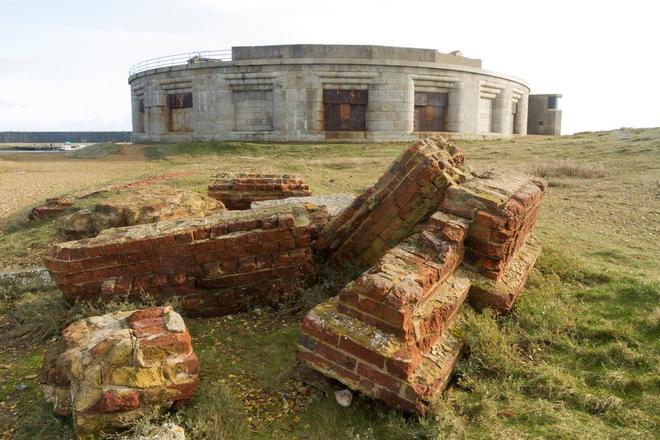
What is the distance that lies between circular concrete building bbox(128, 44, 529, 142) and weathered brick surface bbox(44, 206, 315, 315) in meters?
16.3

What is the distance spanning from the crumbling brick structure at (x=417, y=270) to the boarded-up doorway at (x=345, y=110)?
1593 centimetres

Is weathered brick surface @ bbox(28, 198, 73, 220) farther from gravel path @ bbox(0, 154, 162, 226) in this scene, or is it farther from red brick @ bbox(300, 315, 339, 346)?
red brick @ bbox(300, 315, 339, 346)

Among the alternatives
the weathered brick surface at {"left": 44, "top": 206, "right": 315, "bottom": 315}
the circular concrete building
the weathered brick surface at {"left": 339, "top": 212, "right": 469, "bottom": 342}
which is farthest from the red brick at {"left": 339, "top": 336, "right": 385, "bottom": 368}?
the circular concrete building

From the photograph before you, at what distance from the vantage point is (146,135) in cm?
2303

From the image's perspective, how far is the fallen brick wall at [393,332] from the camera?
2.46m

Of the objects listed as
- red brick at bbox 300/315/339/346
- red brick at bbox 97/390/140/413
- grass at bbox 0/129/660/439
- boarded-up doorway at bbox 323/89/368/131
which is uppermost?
boarded-up doorway at bbox 323/89/368/131

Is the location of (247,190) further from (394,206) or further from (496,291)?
(496,291)

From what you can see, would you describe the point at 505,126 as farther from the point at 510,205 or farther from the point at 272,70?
the point at 510,205

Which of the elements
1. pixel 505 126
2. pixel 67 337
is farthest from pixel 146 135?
pixel 67 337

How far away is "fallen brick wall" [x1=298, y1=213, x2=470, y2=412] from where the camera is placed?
2.46 meters

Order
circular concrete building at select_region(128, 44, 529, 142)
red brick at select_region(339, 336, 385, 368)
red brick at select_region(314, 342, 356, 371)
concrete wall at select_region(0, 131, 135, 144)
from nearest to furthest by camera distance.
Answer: red brick at select_region(339, 336, 385, 368)
red brick at select_region(314, 342, 356, 371)
circular concrete building at select_region(128, 44, 529, 142)
concrete wall at select_region(0, 131, 135, 144)

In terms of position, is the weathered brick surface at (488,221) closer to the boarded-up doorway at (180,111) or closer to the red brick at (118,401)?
the red brick at (118,401)

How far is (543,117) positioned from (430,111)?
1410cm

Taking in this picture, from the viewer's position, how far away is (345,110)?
19969 mm
